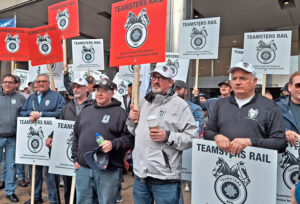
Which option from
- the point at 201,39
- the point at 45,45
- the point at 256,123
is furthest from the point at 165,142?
the point at 45,45

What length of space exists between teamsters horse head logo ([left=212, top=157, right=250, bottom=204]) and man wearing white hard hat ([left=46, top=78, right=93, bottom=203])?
2.12 metres

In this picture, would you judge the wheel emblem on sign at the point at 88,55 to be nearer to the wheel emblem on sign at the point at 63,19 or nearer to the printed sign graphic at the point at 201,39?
the wheel emblem on sign at the point at 63,19

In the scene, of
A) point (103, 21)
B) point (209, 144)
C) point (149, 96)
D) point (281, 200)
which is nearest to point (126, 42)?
point (149, 96)

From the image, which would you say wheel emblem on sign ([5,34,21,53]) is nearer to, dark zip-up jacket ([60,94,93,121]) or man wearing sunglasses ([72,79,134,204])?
dark zip-up jacket ([60,94,93,121])

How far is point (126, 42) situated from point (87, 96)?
1.43 meters

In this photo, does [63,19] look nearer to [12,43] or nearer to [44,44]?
[44,44]

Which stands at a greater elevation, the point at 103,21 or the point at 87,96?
the point at 103,21

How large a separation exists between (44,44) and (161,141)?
324 cm

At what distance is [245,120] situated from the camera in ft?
6.70

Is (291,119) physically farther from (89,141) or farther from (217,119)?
(89,141)

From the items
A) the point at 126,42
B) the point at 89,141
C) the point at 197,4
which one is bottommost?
the point at 89,141

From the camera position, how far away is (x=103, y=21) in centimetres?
1114

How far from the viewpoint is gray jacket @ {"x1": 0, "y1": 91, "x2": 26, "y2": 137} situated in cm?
445

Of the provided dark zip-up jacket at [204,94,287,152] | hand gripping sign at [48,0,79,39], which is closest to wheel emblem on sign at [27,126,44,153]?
hand gripping sign at [48,0,79,39]
